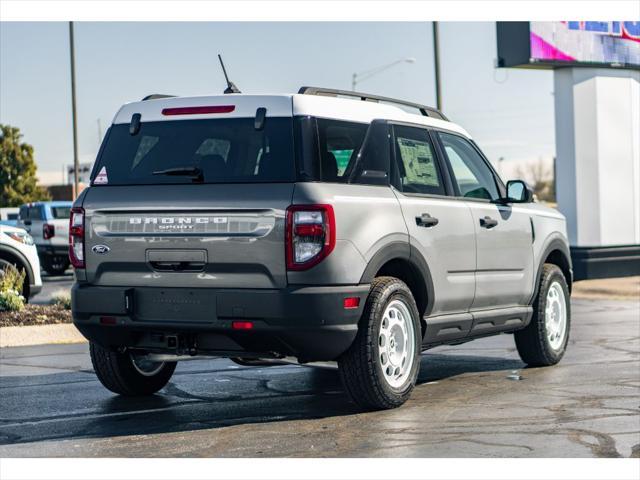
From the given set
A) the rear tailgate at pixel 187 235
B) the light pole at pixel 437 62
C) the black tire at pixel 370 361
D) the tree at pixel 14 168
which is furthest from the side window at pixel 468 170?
the tree at pixel 14 168

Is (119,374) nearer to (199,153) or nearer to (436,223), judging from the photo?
(199,153)

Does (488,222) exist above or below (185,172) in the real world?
below

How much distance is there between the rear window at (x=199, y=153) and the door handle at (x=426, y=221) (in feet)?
3.95

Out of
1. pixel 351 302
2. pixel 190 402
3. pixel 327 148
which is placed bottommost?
pixel 190 402

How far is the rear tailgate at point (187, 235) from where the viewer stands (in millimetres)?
6988

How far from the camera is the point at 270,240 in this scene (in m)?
6.96

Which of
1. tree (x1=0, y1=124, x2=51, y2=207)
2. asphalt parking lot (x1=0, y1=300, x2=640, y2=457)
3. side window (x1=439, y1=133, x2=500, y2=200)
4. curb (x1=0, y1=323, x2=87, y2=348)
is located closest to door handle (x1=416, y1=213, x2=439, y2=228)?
side window (x1=439, y1=133, x2=500, y2=200)

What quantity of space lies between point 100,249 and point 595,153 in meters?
15.7

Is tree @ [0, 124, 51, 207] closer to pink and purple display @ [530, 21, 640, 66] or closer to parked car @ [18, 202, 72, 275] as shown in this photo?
parked car @ [18, 202, 72, 275]

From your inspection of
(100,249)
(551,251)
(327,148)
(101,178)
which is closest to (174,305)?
(100,249)

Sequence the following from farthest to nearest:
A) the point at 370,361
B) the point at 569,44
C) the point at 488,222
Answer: the point at 569,44 < the point at 488,222 < the point at 370,361

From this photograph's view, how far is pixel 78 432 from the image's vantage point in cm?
700

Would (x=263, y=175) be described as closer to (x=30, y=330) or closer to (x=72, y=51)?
(x=30, y=330)

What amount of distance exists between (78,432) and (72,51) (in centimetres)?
3304
